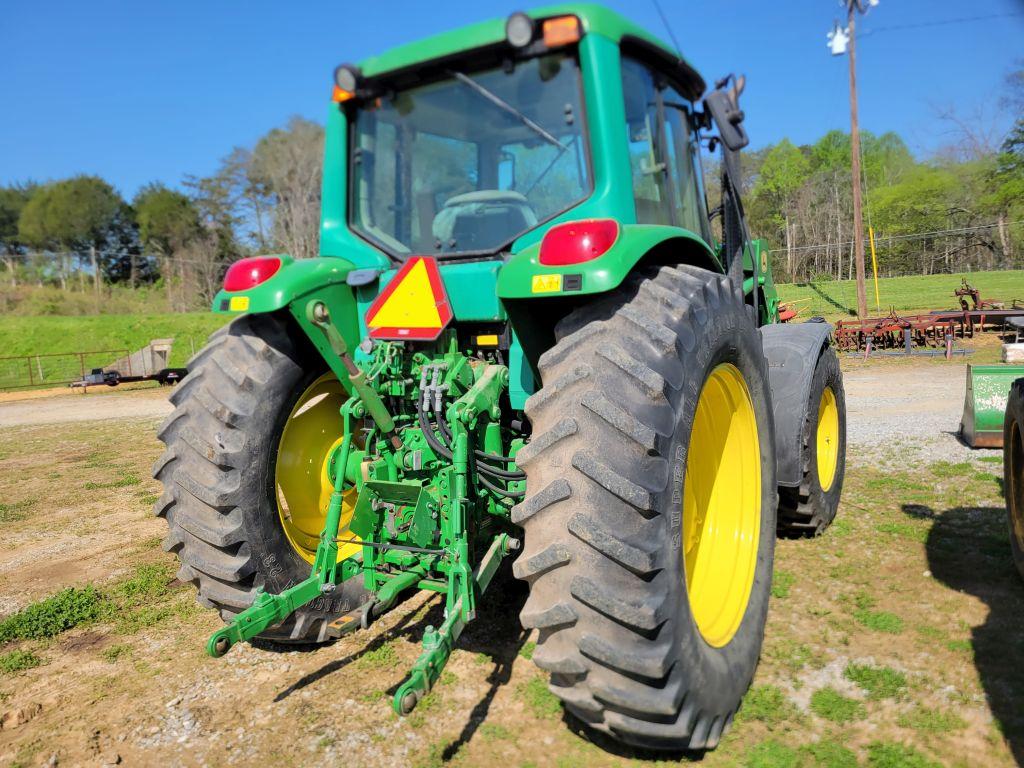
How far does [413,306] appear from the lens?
2910 millimetres

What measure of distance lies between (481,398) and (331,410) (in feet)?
3.36

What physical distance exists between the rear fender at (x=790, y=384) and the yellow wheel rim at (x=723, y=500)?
0.69m

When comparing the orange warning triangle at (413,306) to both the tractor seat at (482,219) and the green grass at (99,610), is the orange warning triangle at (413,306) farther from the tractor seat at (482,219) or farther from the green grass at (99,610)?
the green grass at (99,610)

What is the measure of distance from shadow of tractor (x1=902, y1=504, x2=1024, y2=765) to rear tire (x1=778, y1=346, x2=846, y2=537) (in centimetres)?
58

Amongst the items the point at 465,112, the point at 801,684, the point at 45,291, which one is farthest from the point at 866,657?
the point at 45,291

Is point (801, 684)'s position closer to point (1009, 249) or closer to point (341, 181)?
point (341, 181)

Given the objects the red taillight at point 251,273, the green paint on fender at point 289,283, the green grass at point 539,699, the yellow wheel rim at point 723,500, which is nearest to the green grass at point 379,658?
the green grass at point 539,699

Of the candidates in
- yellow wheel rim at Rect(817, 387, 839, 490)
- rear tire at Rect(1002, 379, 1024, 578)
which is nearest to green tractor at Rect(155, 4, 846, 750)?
rear tire at Rect(1002, 379, 1024, 578)

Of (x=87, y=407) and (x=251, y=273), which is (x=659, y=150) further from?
(x=87, y=407)

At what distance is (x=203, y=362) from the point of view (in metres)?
3.05

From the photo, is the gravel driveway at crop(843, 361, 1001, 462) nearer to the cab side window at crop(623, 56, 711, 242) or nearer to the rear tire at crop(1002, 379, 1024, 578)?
the rear tire at crop(1002, 379, 1024, 578)

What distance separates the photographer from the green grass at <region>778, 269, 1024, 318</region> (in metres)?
24.4

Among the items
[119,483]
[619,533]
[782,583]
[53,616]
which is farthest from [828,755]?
[119,483]

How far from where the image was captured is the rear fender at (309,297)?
2865 millimetres
